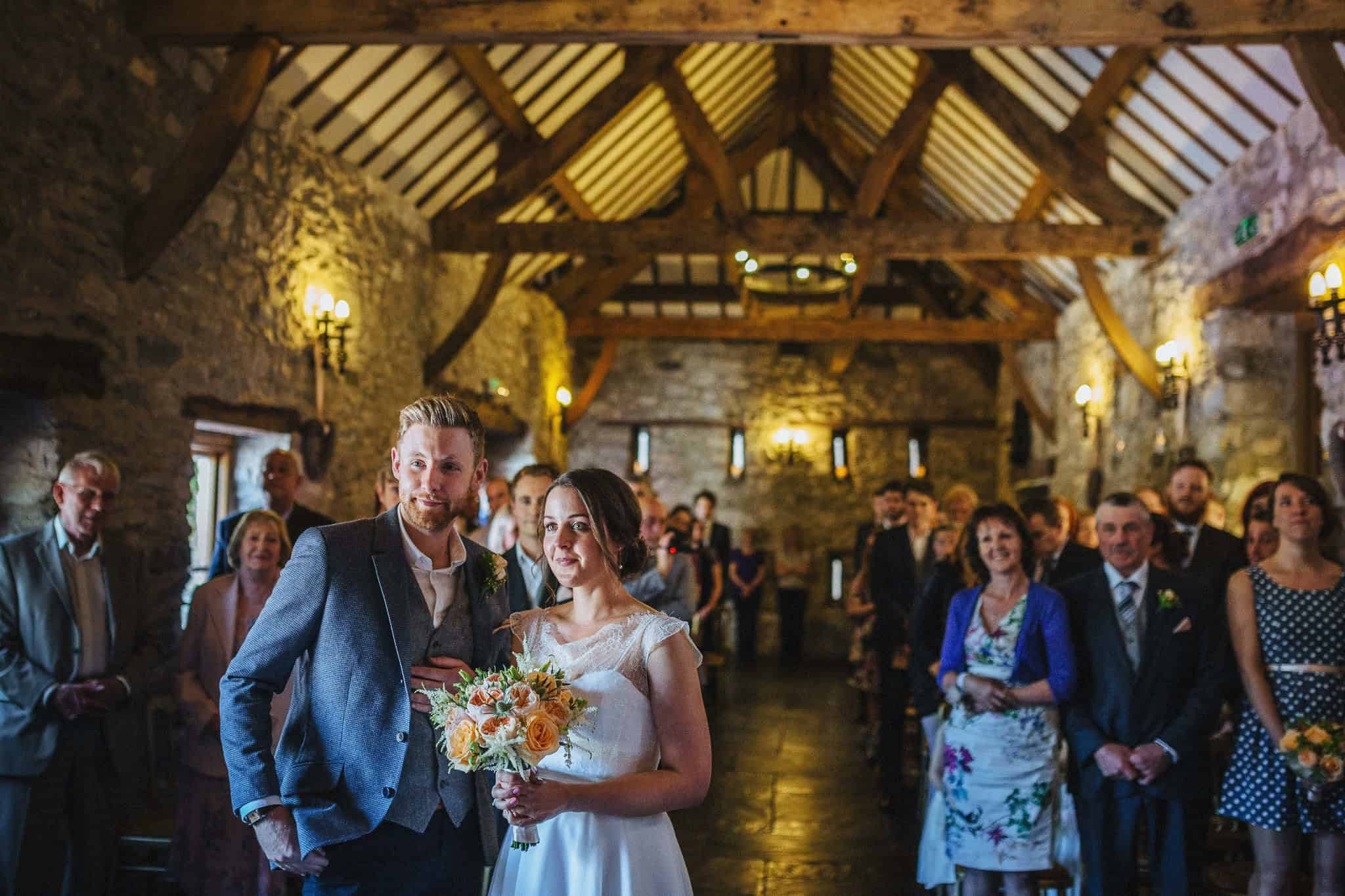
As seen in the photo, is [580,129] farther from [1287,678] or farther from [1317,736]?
[1317,736]

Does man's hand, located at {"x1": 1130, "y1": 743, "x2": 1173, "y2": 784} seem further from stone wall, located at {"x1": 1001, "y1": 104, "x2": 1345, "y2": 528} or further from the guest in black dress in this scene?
the guest in black dress

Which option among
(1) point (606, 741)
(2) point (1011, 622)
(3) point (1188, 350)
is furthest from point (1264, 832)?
(3) point (1188, 350)

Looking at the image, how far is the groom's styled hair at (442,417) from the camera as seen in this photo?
1979mm

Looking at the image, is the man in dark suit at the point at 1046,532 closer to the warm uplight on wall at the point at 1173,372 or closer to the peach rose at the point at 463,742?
the warm uplight on wall at the point at 1173,372

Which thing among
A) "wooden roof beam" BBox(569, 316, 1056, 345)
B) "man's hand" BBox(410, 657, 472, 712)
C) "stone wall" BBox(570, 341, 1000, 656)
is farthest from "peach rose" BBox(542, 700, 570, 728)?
"stone wall" BBox(570, 341, 1000, 656)

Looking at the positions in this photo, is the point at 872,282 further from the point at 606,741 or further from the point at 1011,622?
the point at 606,741

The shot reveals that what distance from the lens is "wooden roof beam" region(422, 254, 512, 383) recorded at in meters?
8.81

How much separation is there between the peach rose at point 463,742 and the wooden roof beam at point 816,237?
22.4ft

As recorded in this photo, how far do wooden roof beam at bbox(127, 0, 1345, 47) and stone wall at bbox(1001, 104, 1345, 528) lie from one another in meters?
1.41

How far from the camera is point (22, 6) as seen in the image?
13.9ft

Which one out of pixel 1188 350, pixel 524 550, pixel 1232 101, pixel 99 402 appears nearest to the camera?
pixel 524 550

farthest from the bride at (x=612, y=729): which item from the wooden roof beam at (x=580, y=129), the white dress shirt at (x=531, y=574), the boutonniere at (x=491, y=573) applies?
the wooden roof beam at (x=580, y=129)

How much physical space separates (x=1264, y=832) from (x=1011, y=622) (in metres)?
0.95

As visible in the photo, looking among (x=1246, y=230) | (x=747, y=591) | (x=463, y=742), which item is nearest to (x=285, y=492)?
(x=463, y=742)
